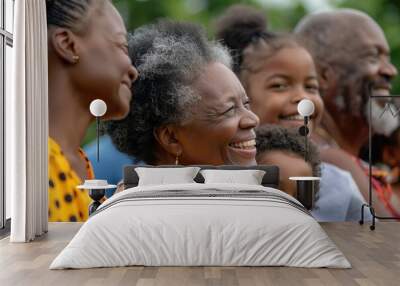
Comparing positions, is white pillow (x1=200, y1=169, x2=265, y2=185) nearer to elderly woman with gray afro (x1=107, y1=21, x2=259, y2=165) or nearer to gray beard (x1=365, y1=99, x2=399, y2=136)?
elderly woman with gray afro (x1=107, y1=21, x2=259, y2=165)

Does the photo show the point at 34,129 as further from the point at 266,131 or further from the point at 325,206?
the point at 325,206

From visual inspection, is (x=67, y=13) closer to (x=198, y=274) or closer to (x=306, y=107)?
(x=306, y=107)

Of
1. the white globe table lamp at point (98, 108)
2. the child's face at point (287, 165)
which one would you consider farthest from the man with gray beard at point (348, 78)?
the white globe table lamp at point (98, 108)

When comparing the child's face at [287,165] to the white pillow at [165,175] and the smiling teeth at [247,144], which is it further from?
the white pillow at [165,175]

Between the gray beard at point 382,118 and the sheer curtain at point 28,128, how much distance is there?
356cm

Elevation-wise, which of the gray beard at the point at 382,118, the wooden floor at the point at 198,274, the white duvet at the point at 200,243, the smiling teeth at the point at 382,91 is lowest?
the wooden floor at the point at 198,274

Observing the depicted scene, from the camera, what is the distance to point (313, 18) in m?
7.46

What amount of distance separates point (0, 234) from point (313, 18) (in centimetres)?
402

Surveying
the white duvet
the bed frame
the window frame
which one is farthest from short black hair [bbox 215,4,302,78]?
the white duvet

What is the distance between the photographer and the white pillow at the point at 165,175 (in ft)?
21.3

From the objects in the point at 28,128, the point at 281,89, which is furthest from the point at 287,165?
the point at 28,128

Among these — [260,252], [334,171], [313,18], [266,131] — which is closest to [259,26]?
[313,18]

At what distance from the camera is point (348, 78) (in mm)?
7457

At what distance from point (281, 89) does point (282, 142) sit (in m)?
0.58
